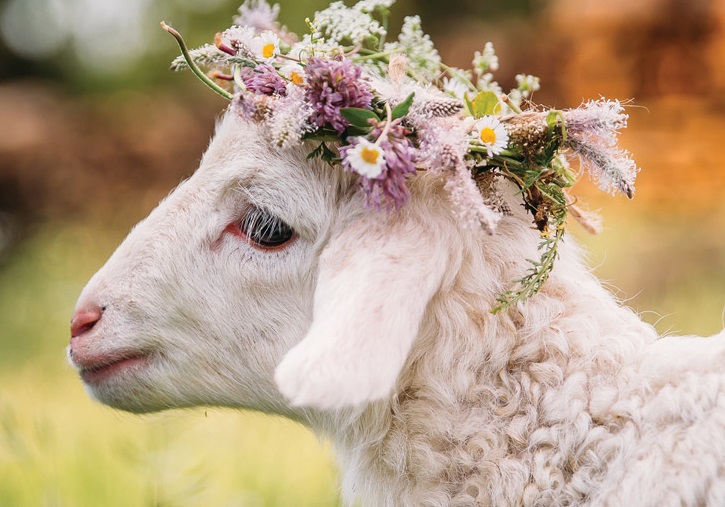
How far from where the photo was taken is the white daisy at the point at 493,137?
2.46 meters

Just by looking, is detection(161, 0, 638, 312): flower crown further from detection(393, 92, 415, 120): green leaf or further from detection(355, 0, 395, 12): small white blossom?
detection(355, 0, 395, 12): small white blossom

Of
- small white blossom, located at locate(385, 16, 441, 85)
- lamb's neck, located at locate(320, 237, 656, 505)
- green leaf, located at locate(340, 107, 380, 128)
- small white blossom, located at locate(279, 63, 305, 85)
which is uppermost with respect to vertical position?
small white blossom, located at locate(385, 16, 441, 85)

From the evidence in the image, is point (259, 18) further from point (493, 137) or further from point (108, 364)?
point (108, 364)

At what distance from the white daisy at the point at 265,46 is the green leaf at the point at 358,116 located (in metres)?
0.42

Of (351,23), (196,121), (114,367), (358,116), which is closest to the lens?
(358,116)

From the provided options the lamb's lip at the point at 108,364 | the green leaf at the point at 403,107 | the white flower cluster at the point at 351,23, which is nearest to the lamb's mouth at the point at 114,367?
the lamb's lip at the point at 108,364

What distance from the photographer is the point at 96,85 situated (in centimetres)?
1135

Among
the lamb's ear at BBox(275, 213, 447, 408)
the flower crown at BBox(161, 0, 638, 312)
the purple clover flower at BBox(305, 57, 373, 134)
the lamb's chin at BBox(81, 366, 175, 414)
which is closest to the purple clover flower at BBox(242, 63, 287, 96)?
the flower crown at BBox(161, 0, 638, 312)

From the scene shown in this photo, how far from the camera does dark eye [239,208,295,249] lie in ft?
9.03

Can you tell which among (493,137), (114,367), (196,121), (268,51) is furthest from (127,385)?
(196,121)

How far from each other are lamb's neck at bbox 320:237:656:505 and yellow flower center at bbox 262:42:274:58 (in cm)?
94

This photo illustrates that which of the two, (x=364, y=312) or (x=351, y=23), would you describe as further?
(x=351, y=23)

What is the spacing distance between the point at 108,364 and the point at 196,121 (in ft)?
29.0

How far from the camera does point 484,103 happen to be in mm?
2648
